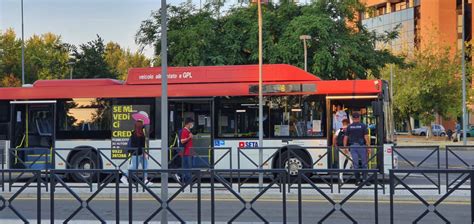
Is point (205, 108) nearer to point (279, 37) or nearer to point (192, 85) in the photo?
point (192, 85)

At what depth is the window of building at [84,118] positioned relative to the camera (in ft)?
58.0

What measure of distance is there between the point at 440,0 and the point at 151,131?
2290 inches

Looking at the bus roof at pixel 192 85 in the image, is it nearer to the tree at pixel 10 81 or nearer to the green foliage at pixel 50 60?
the green foliage at pixel 50 60

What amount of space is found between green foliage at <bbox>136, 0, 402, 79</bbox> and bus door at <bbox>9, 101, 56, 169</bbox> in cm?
1274

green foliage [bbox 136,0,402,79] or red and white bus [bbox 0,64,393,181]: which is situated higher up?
green foliage [bbox 136,0,402,79]

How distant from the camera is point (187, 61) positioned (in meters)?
30.2

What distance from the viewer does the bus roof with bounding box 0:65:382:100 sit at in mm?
17094

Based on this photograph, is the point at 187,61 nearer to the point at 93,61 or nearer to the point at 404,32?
the point at 93,61

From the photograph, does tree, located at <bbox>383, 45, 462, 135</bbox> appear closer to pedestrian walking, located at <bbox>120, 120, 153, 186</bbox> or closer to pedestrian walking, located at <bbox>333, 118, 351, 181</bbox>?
pedestrian walking, located at <bbox>333, 118, 351, 181</bbox>

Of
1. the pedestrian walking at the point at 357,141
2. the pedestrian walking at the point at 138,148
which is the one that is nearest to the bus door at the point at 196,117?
the pedestrian walking at the point at 138,148

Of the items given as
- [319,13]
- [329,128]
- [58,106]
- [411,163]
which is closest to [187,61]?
[319,13]

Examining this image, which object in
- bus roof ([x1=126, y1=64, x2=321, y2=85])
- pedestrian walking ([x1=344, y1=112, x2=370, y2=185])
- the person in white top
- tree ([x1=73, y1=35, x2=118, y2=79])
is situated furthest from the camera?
tree ([x1=73, y1=35, x2=118, y2=79])

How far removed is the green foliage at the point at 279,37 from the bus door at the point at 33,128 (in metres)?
12.7

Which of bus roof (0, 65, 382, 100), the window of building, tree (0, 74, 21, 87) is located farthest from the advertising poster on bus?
tree (0, 74, 21, 87)
